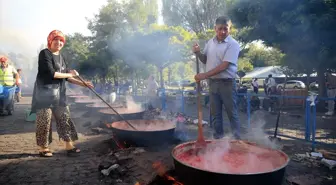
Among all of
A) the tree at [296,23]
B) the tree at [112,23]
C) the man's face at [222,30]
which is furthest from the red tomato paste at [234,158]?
the tree at [112,23]

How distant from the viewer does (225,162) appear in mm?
2975

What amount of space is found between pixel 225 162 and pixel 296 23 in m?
7.77

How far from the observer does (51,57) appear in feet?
14.1

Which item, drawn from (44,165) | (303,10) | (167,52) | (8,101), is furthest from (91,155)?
(167,52)

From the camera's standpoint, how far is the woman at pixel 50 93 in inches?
167

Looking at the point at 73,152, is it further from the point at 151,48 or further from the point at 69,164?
the point at 151,48

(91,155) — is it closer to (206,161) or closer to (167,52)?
(206,161)

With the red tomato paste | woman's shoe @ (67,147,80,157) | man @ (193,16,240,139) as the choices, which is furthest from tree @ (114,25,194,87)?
the red tomato paste

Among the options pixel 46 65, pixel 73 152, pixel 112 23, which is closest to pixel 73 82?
pixel 46 65

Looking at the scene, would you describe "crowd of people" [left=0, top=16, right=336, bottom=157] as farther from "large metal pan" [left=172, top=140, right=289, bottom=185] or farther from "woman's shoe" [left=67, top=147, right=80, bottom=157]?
"large metal pan" [left=172, top=140, right=289, bottom=185]

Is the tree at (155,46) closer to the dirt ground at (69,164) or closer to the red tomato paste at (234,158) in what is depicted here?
the dirt ground at (69,164)

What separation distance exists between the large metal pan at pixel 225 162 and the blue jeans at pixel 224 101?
0.62m

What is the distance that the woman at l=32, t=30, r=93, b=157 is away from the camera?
4242 mm

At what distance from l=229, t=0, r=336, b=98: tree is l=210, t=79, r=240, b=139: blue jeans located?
649 centimetres
